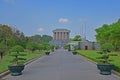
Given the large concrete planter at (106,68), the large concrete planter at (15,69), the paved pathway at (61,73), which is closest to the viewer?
the paved pathway at (61,73)

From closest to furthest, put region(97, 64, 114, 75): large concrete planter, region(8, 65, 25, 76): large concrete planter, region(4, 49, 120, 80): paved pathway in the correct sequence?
region(4, 49, 120, 80): paved pathway
region(8, 65, 25, 76): large concrete planter
region(97, 64, 114, 75): large concrete planter

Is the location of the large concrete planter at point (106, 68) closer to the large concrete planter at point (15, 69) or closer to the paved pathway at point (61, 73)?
the paved pathway at point (61, 73)

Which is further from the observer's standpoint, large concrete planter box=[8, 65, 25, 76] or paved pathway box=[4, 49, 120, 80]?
large concrete planter box=[8, 65, 25, 76]

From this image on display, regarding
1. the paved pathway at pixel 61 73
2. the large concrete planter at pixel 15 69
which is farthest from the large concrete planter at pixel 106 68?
the large concrete planter at pixel 15 69

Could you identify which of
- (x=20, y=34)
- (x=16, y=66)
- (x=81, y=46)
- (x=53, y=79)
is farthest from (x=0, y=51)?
(x=81, y=46)

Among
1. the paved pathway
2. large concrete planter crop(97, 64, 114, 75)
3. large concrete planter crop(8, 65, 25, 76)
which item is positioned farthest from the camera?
large concrete planter crop(97, 64, 114, 75)

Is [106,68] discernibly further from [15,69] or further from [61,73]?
[15,69]

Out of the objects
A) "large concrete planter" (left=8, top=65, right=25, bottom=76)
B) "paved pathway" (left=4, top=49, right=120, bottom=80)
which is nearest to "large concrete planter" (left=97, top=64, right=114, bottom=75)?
"paved pathway" (left=4, top=49, right=120, bottom=80)

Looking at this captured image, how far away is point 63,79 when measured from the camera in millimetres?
14766

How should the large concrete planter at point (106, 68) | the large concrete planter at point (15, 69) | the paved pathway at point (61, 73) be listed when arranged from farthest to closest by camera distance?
the large concrete planter at point (106, 68) → the large concrete planter at point (15, 69) → the paved pathway at point (61, 73)

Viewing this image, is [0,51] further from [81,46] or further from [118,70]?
[81,46]

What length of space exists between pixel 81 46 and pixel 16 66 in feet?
360

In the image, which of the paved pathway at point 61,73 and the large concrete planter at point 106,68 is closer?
the paved pathway at point 61,73

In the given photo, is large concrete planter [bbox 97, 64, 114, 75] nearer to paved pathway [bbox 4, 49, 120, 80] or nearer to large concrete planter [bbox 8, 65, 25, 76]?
paved pathway [bbox 4, 49, 120, 80]
